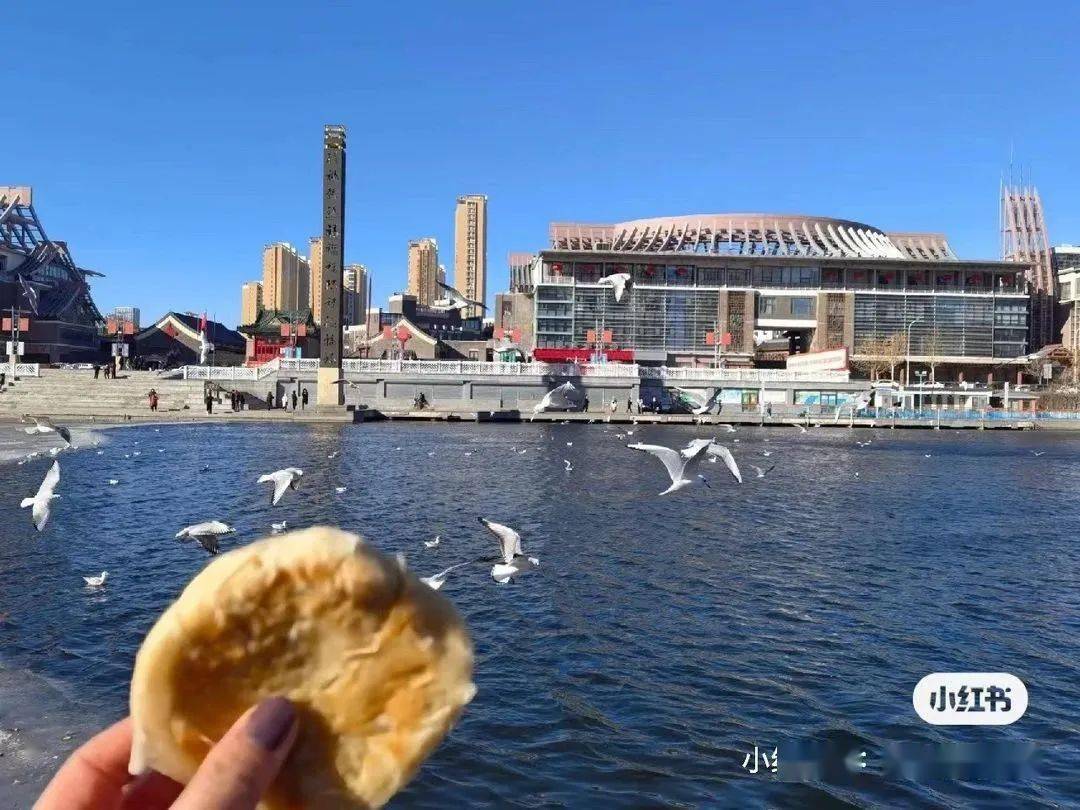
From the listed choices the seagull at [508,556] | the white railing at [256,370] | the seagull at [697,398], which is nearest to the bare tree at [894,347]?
the seagull at [697,398]

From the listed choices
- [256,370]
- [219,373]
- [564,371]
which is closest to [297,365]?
[256,370]

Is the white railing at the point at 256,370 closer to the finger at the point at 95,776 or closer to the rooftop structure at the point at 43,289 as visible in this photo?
the rooftop structure at the point at 43,289

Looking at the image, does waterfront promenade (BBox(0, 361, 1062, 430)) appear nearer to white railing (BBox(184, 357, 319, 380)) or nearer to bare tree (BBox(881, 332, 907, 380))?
white railing (BBox(184, 357, 319, 380))

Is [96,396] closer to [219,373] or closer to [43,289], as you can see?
[219,373]

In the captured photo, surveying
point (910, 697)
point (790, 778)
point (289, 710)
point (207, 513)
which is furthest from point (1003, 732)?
A: point (207, 513)

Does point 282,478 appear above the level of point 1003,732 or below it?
above

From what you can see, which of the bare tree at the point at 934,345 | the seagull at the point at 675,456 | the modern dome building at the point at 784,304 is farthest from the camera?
→ the bare tree at the point at 934,345

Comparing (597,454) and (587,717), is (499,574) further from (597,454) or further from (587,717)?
(597,454)
